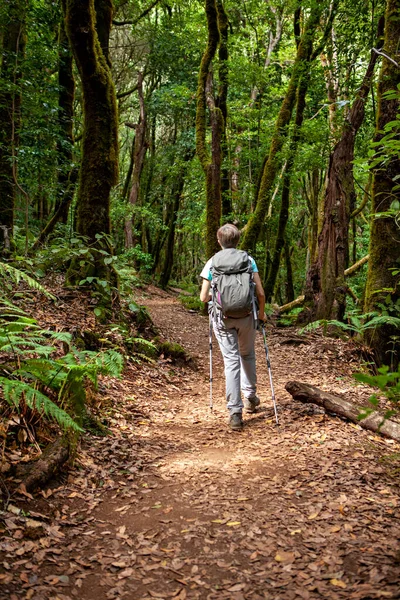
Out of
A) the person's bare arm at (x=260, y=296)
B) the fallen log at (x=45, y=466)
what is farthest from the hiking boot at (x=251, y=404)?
the fallen log at (x=45, y=466)

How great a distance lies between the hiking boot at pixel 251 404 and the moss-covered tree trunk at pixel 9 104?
5.22 m

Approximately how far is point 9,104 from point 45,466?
813cm

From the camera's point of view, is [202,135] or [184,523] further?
[202,135]

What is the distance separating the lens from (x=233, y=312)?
5.32 m

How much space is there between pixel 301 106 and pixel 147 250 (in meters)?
16.9

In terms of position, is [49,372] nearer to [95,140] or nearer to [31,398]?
[31,398]

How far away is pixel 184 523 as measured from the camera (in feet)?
11.3

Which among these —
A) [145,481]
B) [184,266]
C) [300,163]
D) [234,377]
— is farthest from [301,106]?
[184,266]

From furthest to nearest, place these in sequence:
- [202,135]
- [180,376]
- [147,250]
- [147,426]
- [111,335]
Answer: [147,250] → [202,135] → [180,376] → [111,335] → [147,426]

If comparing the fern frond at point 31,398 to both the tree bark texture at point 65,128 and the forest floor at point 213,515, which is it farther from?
the tree bark texture at point 65,128

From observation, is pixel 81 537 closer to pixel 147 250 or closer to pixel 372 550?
pixel 372 550

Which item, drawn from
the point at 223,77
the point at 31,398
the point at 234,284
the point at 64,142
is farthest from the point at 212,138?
the point at 31,398

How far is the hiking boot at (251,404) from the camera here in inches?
233

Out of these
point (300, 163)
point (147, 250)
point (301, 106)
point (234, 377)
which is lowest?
point (234, 377)
